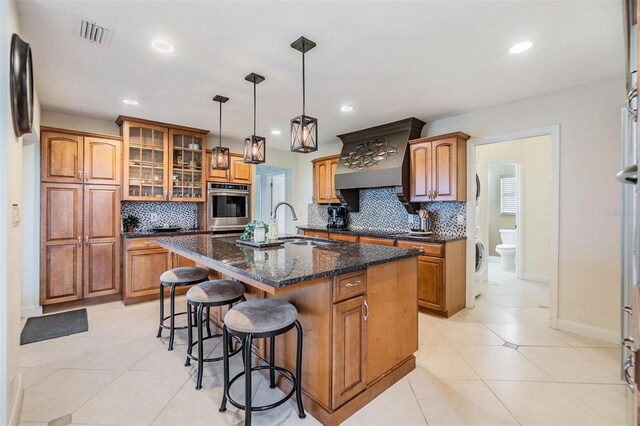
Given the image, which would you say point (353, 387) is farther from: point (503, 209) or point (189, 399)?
point (503, 209)

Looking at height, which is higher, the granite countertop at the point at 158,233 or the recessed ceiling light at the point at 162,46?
the recessed ceiling light at the point at 162,46

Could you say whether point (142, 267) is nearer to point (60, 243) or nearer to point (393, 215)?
point (60, 243)

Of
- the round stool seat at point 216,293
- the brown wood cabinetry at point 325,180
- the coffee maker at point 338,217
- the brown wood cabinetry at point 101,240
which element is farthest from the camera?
the coffee maker at point 338,217

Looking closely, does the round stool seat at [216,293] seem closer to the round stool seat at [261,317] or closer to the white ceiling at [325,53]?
the round stool seat at [261,317]

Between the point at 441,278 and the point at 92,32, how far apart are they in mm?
3849

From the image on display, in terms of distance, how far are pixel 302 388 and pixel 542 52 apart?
3093 millimetres

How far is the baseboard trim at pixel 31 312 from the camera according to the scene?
11.0 feet

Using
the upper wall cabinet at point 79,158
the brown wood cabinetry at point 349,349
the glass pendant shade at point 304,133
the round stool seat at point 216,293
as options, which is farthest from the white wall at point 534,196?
the upper wall cabinet at point 79,158

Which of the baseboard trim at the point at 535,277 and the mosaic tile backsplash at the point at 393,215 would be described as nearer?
the mosaic tile backsplash at the point at 393,215

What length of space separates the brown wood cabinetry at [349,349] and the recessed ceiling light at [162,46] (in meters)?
2.27

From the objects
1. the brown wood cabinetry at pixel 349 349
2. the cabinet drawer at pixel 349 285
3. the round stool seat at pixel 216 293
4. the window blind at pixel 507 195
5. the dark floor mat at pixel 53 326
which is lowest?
the dark floor mat at pixel 53 326

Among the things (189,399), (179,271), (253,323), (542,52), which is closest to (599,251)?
(542,52)

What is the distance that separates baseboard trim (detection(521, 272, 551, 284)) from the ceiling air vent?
6385mm

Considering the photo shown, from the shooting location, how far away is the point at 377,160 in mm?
4289
